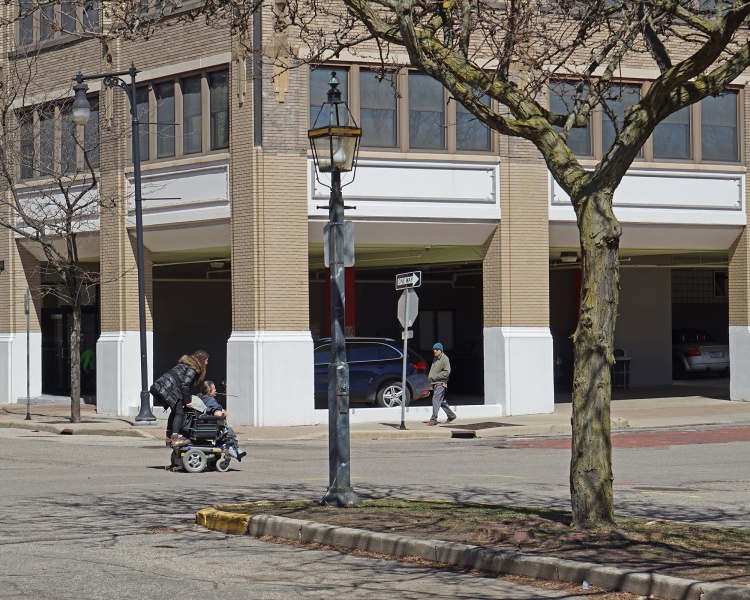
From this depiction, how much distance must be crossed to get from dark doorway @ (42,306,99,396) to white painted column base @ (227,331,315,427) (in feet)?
35.9

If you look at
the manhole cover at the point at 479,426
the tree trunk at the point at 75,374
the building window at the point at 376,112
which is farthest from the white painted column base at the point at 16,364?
the manhole cover at the point at 479,426

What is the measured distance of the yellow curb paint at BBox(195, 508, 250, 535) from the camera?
1116cm

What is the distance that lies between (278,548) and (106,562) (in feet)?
4.98

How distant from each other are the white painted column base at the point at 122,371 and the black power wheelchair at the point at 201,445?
1075 cm

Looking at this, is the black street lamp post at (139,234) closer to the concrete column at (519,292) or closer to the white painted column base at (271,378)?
the white painted column base at (271,378)

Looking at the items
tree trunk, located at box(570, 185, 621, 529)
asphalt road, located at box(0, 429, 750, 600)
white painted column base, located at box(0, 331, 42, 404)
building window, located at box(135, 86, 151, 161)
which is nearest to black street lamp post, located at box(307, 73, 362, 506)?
asphalt road, located at box(0, 429, 750, 600)

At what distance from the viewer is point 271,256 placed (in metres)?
24.7

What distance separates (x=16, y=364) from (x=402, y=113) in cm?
1230

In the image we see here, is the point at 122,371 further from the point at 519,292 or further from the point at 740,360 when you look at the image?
the point at 740,360

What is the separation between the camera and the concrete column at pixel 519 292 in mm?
26188

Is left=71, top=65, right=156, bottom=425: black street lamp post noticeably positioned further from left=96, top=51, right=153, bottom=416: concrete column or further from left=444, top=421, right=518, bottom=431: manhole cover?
left=444, top=421, right=518, bottom=431: manhole cover

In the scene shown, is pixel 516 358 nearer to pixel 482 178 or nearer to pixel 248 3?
pixel 482 178

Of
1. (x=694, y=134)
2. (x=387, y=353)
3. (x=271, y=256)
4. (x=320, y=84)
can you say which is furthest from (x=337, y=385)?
(x=694, y=134)

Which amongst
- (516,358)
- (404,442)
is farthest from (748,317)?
(404,442)
